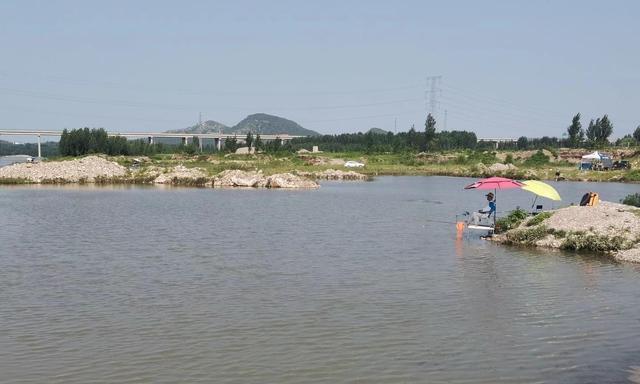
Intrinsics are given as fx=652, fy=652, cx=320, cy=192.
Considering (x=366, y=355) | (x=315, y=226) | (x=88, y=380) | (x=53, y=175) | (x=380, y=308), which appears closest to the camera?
(x=88, y=380)

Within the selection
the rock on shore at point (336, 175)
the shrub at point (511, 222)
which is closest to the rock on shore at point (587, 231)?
the shrub at point (511, 222)

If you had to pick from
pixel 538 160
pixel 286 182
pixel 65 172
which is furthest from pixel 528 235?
pixel 538 160

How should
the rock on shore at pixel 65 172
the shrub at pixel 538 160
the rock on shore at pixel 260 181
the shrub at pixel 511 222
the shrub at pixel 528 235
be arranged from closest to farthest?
1. the shrub at pixel 528 235
2. the shrub at pixel 511 222
3. the rock on shore at pixel 260 181
4. the rock on shore at pixel 65 172
5. the shrub at pixel 538 160

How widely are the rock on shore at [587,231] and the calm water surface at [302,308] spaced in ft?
4.49

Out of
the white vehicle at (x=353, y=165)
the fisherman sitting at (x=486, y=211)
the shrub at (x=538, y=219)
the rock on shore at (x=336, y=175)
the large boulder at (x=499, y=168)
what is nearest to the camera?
the shrub at (x=538, y=219)

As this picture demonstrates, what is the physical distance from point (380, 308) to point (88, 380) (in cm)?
918

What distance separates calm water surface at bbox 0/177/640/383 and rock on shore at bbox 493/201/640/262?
4.49 ft

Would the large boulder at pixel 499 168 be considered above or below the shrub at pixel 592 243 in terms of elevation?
above

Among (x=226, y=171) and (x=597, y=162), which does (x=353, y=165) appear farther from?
(x=226, y=171)

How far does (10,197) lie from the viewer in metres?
60.6

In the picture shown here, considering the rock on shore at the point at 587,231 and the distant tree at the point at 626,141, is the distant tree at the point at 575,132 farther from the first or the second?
the rock on shore at the point at 587,231

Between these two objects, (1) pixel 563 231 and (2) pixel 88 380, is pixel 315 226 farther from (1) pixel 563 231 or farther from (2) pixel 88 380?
(2) pixel 88 380

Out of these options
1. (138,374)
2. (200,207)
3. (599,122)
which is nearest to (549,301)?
(138,374)

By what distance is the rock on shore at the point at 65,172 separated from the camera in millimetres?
84012
